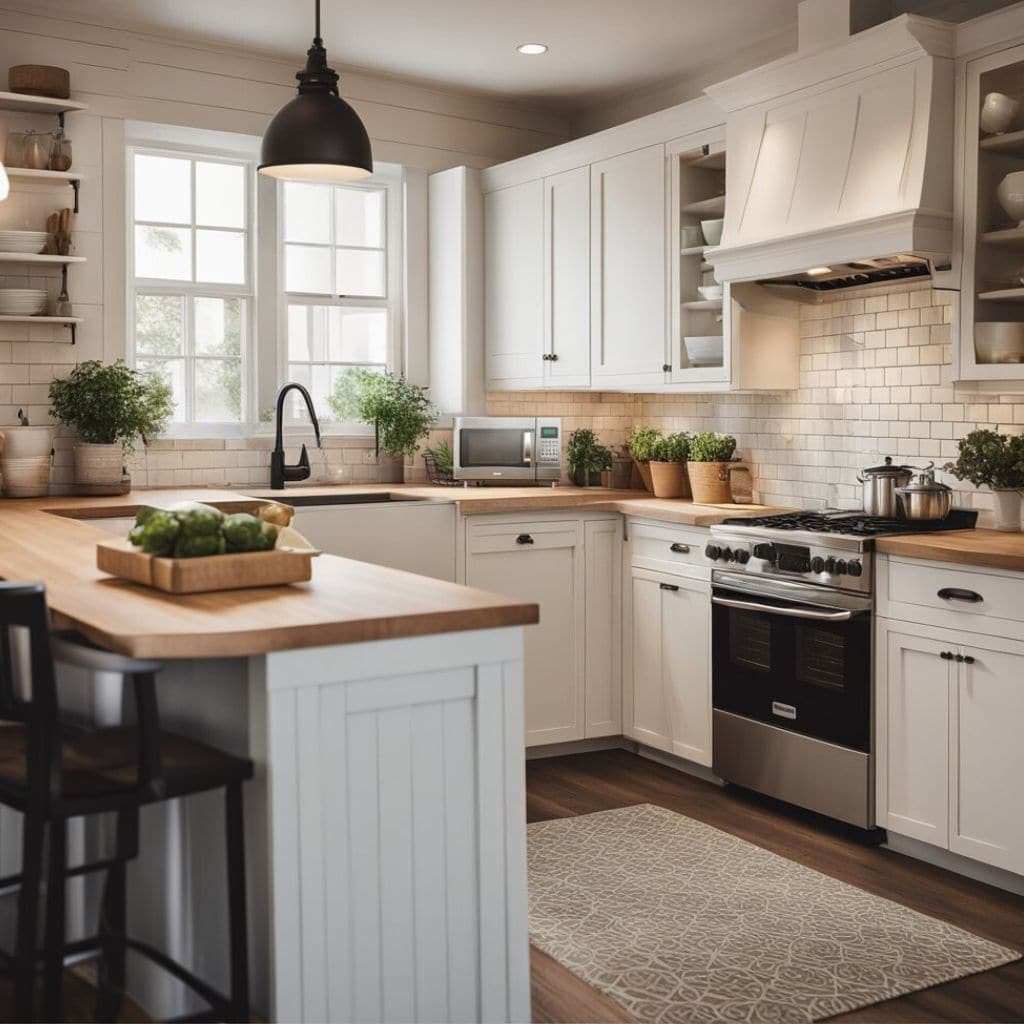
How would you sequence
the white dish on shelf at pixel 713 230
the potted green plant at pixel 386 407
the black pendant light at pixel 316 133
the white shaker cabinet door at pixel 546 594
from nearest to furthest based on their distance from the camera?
the black pendant light at pixel 316 133 < the white dish on shelf at pixel 713 230 < the white shaker cabinet door at pixel 546 594 < the potted green plant at pixel 386 407

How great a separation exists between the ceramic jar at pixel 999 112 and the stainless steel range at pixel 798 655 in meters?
1.25

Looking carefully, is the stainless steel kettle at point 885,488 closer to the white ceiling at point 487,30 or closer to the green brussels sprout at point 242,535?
the white ceiling at point 487,30

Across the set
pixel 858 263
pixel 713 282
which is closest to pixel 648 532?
pixel 713 282

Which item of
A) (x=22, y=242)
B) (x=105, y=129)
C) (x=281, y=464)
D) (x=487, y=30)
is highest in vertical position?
(x=487, y=30)

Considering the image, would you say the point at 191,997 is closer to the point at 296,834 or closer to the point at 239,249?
the point at 296,834

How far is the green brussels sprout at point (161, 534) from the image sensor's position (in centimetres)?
266

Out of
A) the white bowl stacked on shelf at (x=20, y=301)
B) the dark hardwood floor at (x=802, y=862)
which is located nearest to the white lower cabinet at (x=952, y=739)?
the dark hardwood floor at (x=802, y=862)

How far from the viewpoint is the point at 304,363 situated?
5902mm

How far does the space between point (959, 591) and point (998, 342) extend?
821 millimetres

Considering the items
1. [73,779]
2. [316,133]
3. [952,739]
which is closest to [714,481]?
[952,739]

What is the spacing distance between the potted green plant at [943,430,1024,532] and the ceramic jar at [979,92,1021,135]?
36.8 inches

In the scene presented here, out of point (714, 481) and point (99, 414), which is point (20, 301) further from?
point (714, 481)

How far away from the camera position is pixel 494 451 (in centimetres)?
565

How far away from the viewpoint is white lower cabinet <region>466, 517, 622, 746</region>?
507 cm
